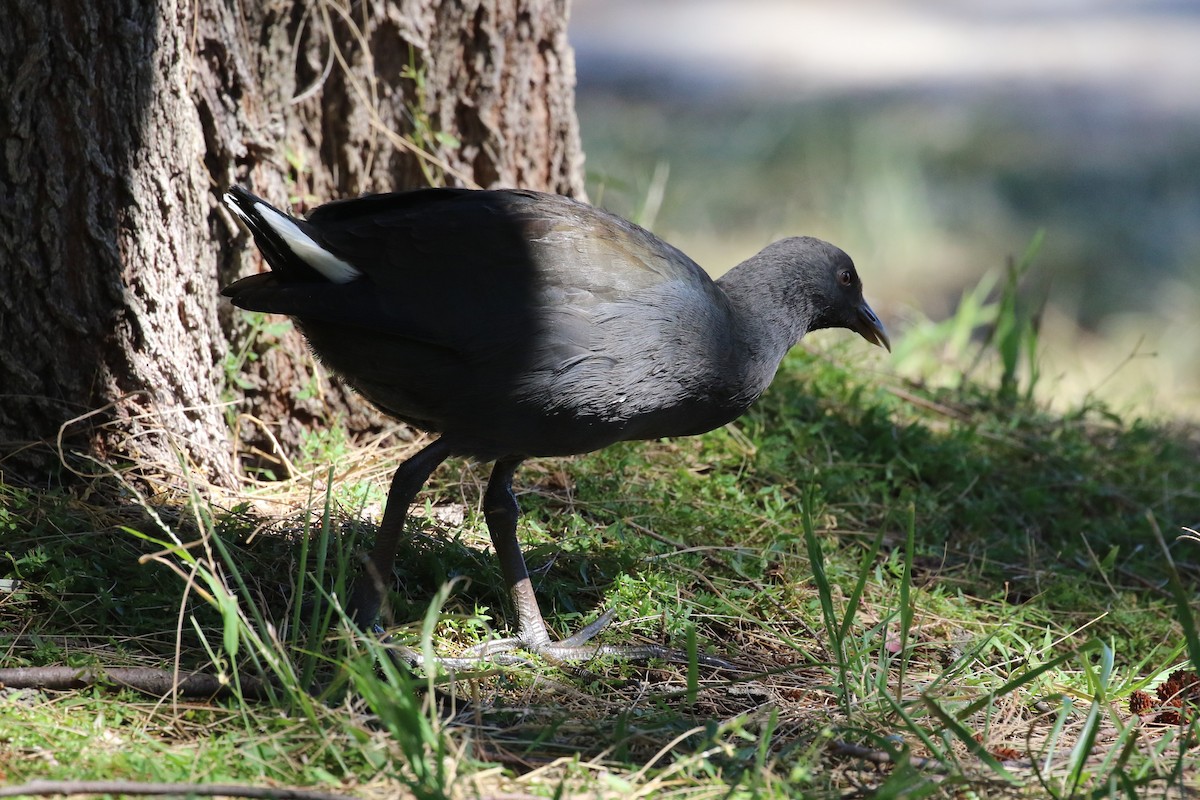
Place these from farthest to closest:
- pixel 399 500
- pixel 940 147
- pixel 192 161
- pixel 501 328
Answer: pixel 940 147 → pixel 192 161 → pixel 399 500 → pixel 501 328

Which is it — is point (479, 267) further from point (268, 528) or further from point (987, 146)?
point (987, 146)

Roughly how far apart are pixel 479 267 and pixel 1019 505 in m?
2.26

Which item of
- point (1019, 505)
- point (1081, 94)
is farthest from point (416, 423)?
point (1081, 94)

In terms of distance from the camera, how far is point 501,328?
282 cm

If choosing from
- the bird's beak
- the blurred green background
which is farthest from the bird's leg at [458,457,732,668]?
the blurred green background

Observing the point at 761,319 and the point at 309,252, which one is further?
the point at 761,319

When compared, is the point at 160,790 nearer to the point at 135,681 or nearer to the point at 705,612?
the point at 135,681

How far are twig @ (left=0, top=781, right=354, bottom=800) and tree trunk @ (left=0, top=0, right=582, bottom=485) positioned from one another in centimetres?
123

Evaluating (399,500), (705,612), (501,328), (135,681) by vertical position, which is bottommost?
(705,612)

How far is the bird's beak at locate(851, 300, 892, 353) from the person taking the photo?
144 inches

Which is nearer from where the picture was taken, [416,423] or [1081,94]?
[416,423]

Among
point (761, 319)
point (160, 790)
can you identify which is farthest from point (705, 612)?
point (160, 790)

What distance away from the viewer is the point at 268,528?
3.29 m

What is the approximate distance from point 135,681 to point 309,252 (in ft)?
3.43
